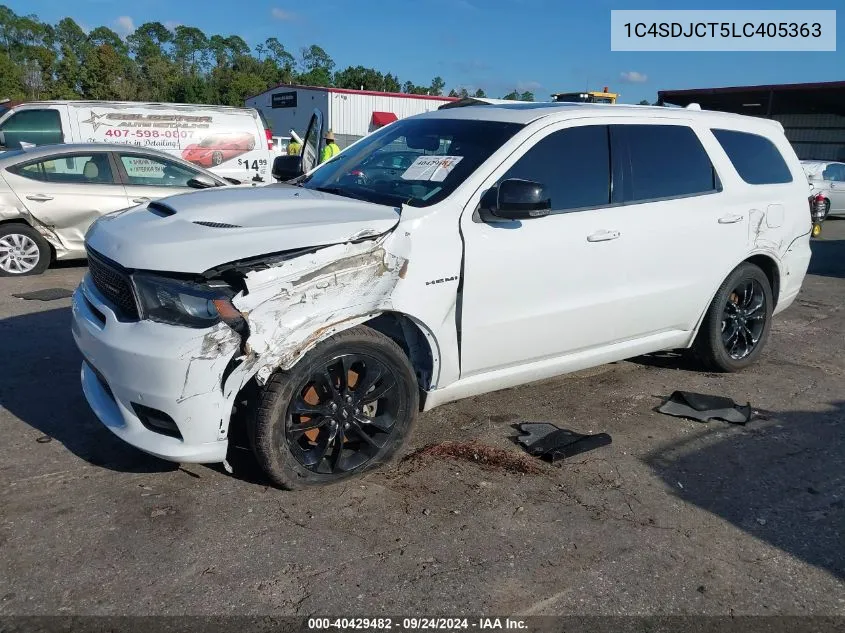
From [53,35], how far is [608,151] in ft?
424

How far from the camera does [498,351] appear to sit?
3.88 m

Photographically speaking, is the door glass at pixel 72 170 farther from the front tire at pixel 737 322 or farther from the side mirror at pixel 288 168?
the front tire at pixel 737 322

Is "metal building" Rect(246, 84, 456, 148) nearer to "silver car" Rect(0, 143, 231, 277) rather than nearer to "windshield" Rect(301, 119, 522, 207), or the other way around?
"silver car" Rect(0, 143, 231, 277)

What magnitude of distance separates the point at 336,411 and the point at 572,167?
1.99 m

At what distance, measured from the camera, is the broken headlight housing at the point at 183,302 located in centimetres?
300

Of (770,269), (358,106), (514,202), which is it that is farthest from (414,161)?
(358,106)

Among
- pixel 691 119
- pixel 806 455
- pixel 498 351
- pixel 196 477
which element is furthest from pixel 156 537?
pixel 691 119

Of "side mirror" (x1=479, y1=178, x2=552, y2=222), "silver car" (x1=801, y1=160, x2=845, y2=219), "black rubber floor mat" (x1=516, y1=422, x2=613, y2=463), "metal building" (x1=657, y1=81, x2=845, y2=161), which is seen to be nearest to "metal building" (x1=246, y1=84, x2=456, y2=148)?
"metal building" (x1=657, y1=81, x2=845, y2=161)

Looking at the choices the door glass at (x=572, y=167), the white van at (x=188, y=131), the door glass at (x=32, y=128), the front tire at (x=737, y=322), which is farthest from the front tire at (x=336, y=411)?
the door glass at (x=32, y=128)

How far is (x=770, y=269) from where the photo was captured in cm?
547

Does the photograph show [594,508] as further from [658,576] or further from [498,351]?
[498,351]

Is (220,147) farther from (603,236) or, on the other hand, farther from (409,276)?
(409,276)

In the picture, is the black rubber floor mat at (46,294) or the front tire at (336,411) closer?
the front tire at (336,411)

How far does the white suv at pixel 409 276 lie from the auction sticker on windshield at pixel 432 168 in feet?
0.05
